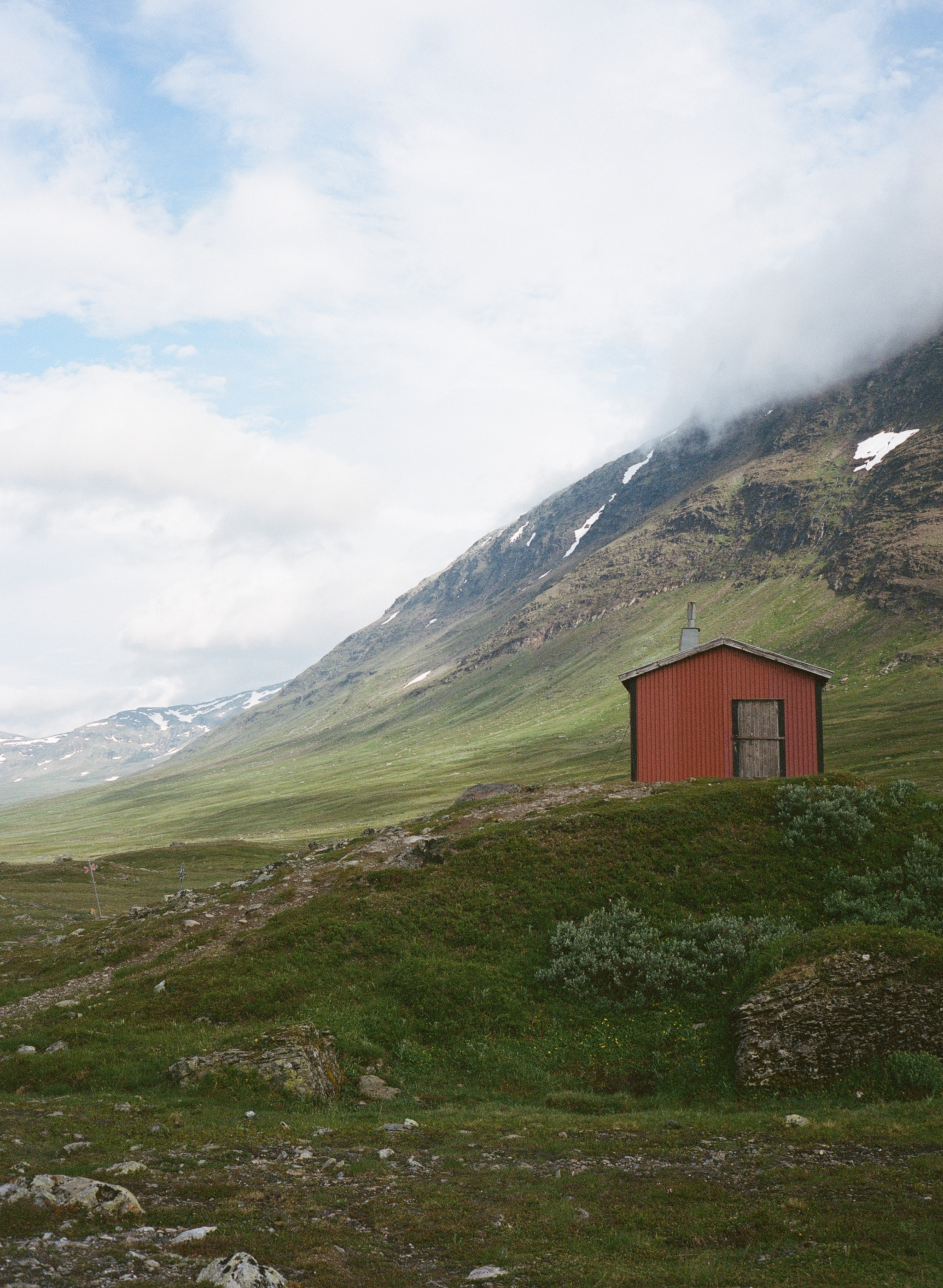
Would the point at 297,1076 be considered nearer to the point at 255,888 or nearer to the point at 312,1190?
the point at 312,1190

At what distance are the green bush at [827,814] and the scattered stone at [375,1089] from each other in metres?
15.4

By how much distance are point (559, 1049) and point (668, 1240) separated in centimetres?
886

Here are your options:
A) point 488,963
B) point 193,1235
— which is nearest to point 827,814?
point 488,963

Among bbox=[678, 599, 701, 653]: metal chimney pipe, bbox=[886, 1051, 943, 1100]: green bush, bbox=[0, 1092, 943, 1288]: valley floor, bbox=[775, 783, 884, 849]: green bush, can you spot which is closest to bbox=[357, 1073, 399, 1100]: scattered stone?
bbox=[0, 1092, 943, 1288]: valley floor

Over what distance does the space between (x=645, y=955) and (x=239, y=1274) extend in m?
14.7

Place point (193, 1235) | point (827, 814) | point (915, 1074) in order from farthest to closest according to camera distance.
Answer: point (827, 814) < point (915, 1074) < point (193, 1235)

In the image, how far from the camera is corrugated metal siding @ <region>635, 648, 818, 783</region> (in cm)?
4125

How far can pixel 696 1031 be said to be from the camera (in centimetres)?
1916

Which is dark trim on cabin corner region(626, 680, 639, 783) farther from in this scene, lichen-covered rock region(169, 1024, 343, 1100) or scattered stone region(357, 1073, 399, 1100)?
lichen-covered rock region(169, 1024, 343, 1100)

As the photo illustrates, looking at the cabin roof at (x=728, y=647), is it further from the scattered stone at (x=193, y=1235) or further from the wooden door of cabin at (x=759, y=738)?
the scattered stone at (x=193, y=1235)

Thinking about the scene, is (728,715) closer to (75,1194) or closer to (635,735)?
(635,735)

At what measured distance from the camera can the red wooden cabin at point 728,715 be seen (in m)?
41.1

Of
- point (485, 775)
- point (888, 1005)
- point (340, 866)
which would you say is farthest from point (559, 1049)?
point (485, 775)

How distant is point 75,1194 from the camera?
36.9ft
